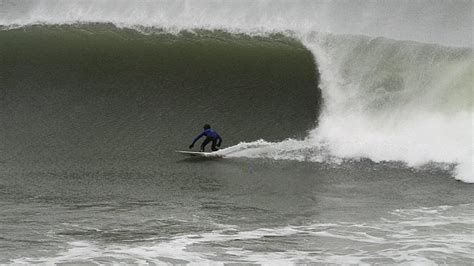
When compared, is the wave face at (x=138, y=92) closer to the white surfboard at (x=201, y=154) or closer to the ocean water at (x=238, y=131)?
the ocean water at (x=238, y=131)

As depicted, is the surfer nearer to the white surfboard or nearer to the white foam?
the white surfboard

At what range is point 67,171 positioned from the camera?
39.8 feet

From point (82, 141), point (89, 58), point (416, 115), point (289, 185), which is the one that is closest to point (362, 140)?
point (416, 115)

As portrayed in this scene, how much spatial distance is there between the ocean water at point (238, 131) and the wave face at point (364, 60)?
4 cm

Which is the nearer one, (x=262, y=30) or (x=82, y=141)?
(x=82, y=141)

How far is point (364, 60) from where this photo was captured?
595 inches

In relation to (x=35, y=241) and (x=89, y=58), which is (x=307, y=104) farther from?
(x=35, y=241)

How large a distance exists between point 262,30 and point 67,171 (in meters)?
5.79

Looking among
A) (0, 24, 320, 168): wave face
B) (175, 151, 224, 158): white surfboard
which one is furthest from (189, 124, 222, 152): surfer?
(0, 24, 320, 168): wave face

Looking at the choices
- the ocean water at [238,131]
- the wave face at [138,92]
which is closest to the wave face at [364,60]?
the ocean water at [238,131]

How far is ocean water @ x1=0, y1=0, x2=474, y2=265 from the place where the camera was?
884cm

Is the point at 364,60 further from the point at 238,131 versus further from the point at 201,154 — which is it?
the point at 201,154

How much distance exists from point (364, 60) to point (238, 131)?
9.67 ft

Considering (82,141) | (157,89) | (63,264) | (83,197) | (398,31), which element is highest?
(398,31)
